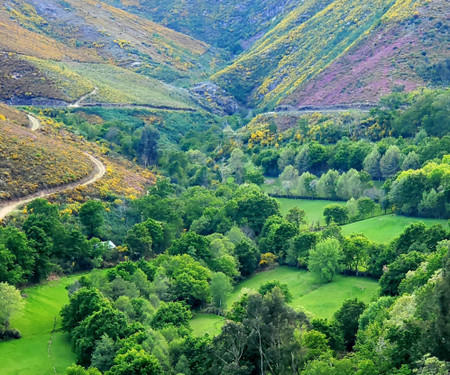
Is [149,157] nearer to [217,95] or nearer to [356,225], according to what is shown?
[356,225]

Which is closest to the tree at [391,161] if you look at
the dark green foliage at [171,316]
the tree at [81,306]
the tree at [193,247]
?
the tree at [193,247]

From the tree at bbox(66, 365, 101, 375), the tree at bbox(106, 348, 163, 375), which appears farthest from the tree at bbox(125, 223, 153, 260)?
the tree at bbox(66, 365, 101, 375)

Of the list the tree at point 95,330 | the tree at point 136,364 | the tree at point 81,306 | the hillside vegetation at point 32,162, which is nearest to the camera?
the tree at point 136,364

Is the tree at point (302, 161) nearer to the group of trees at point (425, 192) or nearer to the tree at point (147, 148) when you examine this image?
the group of trees at point (425, 192)

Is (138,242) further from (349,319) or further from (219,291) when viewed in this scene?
(349,319)

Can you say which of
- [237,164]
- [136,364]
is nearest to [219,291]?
[136,364]

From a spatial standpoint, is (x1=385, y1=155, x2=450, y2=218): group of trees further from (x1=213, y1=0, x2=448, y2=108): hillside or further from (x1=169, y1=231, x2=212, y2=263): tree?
(x1=213, y1=0, x2=448, y2=108): hillside
